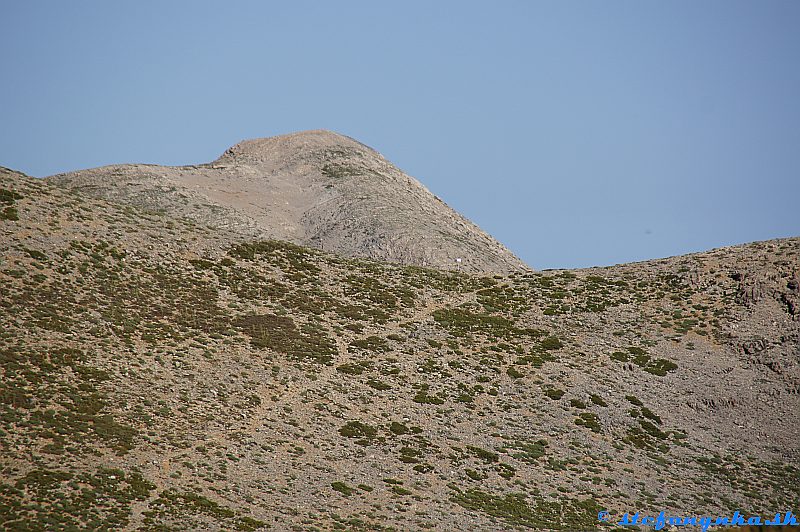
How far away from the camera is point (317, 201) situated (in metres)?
118

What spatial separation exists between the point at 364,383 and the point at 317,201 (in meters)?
57.0

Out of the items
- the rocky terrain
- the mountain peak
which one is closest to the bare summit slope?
the mountain peak

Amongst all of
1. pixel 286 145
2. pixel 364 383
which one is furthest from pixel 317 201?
pixel 364 383

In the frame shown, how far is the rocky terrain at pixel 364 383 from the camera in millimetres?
48844

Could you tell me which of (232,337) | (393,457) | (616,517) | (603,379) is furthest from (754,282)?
(232,337)

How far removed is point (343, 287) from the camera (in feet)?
260

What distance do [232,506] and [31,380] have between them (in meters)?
15.0

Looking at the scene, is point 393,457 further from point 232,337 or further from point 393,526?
point 232,337

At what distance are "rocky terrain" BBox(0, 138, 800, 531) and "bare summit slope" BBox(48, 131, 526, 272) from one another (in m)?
18.1

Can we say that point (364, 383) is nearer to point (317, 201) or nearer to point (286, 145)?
point (317, 201)

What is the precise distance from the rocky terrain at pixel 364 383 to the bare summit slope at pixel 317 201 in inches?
714

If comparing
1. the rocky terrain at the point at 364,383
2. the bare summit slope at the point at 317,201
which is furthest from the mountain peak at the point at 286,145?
the rocky terrain at the point at 364,383

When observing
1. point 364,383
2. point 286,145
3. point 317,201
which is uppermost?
point 286,145

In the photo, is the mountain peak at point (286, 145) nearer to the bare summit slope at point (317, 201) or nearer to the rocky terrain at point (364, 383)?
the bare summit slope at point (317, 201)
